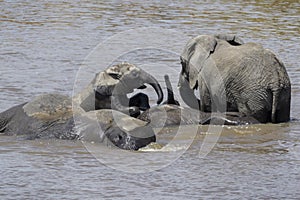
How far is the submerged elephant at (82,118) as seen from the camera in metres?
7.75

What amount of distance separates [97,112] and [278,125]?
2002 mm

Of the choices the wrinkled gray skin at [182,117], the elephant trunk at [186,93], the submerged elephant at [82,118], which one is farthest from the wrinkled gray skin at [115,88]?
the elephant trunk at [186,93]

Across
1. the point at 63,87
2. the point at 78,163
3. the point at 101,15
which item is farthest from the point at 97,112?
the point at 101,15

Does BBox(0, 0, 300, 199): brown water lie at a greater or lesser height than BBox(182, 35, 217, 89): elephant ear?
lesser

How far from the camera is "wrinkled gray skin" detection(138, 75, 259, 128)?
8.68 metres

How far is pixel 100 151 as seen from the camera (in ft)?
24.8

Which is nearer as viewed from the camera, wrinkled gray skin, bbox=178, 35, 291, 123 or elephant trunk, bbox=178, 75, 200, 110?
wrinkled gray skin, bbox=178, 35, 291, 123

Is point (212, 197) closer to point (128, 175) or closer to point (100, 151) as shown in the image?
point (128, 175)

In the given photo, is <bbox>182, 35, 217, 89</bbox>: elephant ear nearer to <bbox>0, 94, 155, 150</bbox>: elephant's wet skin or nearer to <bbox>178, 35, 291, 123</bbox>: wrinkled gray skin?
<bbox>178, 35, 291, 123</bbox>: wrinkled gray skin

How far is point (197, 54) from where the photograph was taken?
31.4 feet

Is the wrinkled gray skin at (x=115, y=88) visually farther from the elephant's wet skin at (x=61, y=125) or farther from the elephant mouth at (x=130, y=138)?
the elephant mouth at (x=130, y=138)

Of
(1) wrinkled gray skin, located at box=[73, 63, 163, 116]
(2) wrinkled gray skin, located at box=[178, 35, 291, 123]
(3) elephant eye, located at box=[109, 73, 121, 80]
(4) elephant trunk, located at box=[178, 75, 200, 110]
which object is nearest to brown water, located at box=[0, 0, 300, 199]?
(2) wrinkled gray skin, located at box=[178, 35, 291, 123]

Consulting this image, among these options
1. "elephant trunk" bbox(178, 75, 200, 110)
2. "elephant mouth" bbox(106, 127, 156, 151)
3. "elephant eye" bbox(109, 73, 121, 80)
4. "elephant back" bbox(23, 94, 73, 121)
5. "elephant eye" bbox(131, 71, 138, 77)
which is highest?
"elephant eye" bbox(131, 71, 138, 77)

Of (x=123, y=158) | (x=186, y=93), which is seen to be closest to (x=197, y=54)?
(x=186, y=93)
